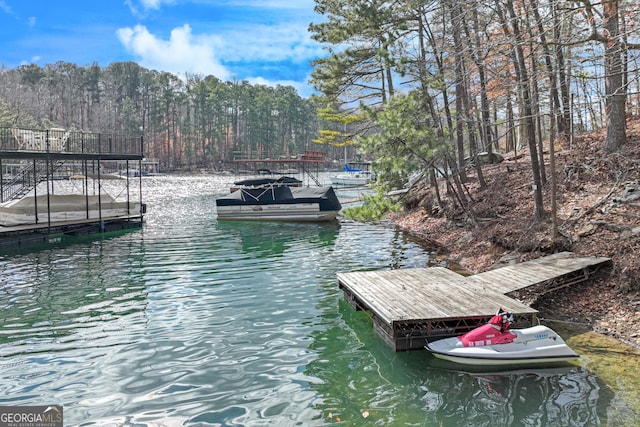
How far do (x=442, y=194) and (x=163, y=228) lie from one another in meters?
14.6

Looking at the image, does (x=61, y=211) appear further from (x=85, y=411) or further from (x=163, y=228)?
(x=85, y=411)

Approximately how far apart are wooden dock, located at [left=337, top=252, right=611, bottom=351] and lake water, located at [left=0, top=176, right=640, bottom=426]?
0.41 meters

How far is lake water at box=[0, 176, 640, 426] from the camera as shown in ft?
19.4

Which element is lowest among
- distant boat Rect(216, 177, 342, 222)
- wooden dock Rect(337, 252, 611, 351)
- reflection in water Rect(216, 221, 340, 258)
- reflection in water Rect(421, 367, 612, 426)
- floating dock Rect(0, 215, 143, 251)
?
reflection in water Rect(421, 367, 612, 426)

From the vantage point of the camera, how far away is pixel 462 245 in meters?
16.5

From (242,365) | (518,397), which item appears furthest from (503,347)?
(242,365)

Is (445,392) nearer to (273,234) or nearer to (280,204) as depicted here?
(273,234)

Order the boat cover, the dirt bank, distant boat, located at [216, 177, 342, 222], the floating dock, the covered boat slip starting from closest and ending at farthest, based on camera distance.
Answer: the dirt bank < the floating dock < the covered boat slip < distant boat, located at [216, 177, 342, 222] < the boat cover

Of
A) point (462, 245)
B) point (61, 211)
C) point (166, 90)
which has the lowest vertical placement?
point (462, 245)

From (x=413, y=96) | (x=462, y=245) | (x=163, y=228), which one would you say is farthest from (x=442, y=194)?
(x=163, y=228)

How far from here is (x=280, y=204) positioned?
1096 inches

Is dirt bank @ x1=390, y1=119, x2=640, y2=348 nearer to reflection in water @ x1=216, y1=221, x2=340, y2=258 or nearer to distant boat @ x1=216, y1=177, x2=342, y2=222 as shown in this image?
reflection in water @ x1=216, y1=221, x2=340, y2=258

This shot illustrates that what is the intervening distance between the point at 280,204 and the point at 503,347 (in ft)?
70.3

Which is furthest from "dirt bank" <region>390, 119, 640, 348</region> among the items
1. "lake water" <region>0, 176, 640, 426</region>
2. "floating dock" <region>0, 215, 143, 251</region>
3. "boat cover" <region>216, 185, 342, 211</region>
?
"floating dock" <region>0, 215, 143, 251</region>
